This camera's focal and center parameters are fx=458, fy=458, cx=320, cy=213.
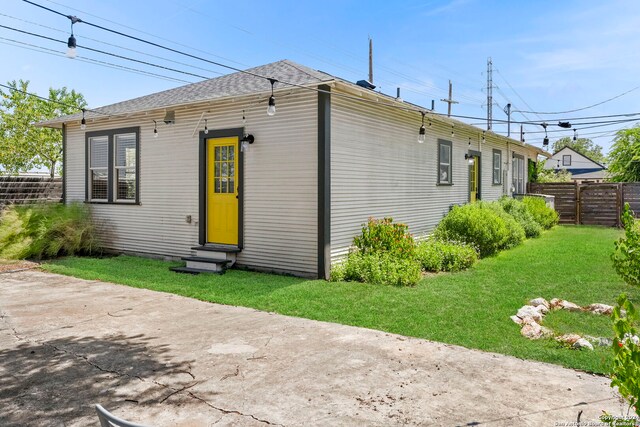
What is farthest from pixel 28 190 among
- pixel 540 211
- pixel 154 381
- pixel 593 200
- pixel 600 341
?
pixel 593 200

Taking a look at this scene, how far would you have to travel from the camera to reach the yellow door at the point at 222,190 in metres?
9.06

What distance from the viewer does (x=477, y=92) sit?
3631cm

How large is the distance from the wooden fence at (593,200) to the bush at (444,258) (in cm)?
1197

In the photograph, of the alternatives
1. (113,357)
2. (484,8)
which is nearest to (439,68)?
(484,8)

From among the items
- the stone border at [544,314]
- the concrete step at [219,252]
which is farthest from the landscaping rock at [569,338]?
the concrete step at [219,252]

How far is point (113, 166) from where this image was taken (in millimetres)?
11008

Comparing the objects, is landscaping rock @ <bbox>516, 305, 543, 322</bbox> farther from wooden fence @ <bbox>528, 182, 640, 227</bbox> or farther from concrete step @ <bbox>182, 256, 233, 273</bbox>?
wooden fence @ <bbox>528, 182, 640, 227</bbox>

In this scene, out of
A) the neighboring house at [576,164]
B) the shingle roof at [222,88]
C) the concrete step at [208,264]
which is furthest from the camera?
the neighboring house at [576,164]

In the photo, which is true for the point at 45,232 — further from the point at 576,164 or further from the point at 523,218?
the point at 576,164

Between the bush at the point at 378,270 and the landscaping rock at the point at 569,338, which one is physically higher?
the bush at the point at 378,270

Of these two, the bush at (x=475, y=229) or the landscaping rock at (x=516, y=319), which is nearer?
the landscaping rock at (x=516, y=319)

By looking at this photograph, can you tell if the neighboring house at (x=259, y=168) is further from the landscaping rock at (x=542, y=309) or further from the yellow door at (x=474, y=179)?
the landscaping rock at (x=542, y=309)

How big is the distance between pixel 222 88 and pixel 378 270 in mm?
5066

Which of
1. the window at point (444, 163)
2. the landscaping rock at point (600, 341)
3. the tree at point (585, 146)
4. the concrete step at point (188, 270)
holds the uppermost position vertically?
the tree at point (585, 146)
